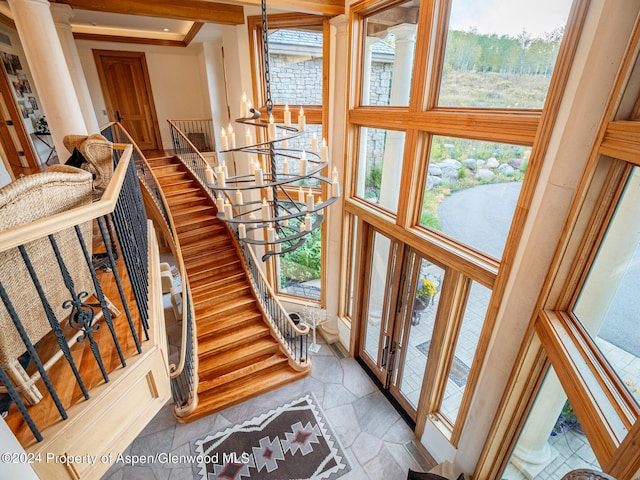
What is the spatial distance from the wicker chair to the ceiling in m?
2.71

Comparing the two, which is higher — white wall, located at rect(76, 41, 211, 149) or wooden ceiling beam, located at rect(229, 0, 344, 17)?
wooden ceiling beam, located at rect(229, 0, 344, 17)

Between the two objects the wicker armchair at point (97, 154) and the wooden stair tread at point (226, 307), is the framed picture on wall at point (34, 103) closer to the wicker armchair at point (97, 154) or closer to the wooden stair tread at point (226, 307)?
the wooden stair tread at point (226, 307)

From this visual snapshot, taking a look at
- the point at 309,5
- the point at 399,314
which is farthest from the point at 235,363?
the point at 309,5

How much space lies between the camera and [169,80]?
26.5 ft

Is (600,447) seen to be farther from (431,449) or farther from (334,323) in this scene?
(334,323)

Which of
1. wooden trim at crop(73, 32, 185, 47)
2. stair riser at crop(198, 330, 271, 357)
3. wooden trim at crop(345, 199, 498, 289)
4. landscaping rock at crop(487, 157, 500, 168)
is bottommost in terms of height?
stair riser at crop(198, 330, 271, 357)

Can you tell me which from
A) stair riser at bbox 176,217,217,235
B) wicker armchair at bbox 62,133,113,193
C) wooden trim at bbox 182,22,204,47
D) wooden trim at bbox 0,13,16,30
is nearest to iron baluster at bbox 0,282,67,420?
wicker armchair at bbox 62,133,113,193

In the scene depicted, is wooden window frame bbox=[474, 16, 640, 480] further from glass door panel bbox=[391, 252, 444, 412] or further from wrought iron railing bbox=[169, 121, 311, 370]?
wrought iron railing bbox=[169, 121, 311, 370]

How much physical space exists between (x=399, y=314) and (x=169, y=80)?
318 inches

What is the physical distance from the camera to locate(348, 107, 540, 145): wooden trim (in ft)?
6.71

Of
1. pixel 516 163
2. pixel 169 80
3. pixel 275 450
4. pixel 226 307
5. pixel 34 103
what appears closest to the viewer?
pixel 516 163

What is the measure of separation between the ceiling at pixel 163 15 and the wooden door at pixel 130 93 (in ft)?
1.48

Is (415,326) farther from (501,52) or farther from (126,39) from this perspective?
(126,39)

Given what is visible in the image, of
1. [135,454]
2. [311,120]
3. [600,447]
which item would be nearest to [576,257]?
[600,447]
